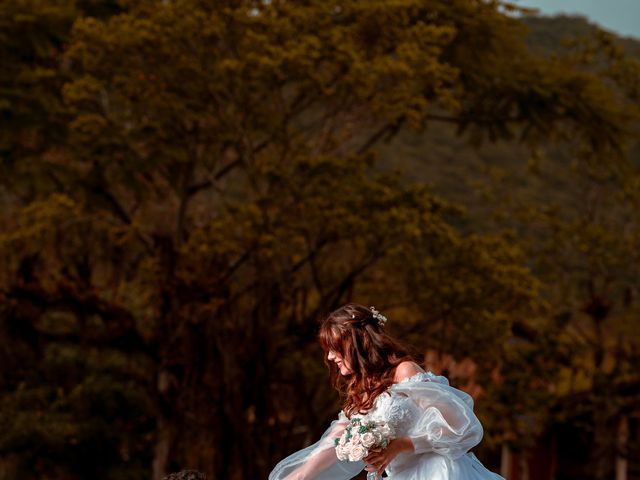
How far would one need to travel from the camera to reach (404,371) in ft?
14.1

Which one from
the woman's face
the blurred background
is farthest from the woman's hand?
the blurred background

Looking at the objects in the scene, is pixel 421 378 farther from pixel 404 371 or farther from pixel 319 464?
pixel 319 464

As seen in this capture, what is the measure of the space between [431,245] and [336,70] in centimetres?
260

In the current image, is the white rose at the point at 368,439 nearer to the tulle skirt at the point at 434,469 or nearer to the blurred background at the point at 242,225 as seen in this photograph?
the tulle skirt at the point at 434,469

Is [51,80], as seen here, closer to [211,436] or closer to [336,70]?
[336,70]

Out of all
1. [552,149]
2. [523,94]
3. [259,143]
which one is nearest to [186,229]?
[259,143]

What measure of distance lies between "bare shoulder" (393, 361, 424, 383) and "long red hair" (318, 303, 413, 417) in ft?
0.09

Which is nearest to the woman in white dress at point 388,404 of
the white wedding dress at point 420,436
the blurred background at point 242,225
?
the white wedding dress at point 420,436

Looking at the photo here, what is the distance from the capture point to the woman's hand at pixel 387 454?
4125 mm

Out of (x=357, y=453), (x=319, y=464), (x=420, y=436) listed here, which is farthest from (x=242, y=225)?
(x=357, y=453)

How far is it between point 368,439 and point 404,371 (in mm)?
394

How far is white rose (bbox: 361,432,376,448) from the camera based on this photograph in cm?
402

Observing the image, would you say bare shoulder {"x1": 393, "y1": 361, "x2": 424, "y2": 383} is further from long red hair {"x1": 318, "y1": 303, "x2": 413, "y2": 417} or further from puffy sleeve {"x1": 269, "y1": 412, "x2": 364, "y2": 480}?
puffy sleeve {"x1": 269, "y1": 412, "x2": 364, "y2": 480}

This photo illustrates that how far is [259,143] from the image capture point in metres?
15.7
